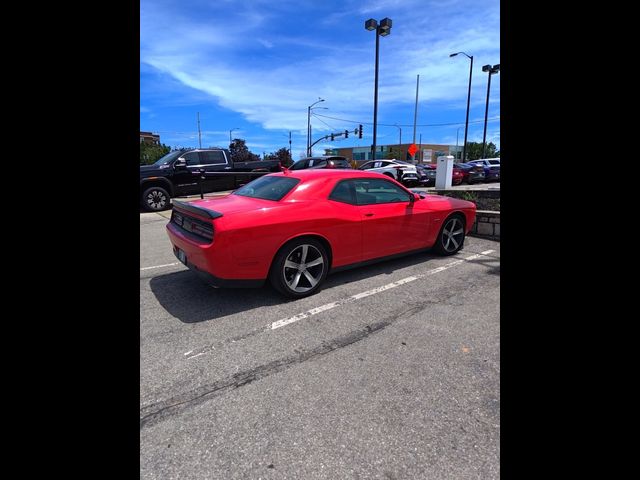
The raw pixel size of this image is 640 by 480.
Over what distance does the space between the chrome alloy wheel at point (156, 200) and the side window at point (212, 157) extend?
2321mm

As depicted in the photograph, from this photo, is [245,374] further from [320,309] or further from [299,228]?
[299,228]

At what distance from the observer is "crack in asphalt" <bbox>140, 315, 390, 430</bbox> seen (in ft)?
7.42

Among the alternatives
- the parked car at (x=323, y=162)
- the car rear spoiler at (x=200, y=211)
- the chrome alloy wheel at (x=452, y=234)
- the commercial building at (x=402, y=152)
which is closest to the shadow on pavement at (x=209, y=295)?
the car rear spoiler at (x=200, y=211)

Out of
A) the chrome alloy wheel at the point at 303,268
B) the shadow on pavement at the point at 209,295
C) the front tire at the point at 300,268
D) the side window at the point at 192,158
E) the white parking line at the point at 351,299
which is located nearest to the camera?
the white parking line at the point at 351,299

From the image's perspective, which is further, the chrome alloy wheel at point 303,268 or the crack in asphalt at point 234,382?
the chrome alloy wheel at point 303,268

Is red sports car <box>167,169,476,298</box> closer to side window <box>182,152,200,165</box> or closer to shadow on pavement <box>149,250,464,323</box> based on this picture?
shadow on pavement <box>149,250,464,323</box>

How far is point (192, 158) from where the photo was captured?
12.4 meters

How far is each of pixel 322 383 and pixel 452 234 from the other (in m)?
4.08

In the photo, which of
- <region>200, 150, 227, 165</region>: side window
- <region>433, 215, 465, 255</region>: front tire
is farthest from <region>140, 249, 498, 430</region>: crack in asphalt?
<region>200, 150, 227, 165</region>: side window

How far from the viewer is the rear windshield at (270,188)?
4.27m

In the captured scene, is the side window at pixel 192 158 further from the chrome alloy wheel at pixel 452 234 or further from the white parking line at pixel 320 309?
the white parking line at pixel 320 309
